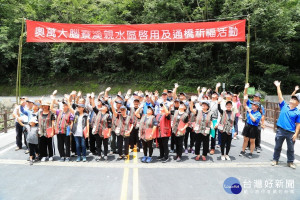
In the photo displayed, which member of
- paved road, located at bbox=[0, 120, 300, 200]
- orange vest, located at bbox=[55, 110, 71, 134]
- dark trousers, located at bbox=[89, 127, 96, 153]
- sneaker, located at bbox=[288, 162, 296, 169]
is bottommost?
paved road, located at bbox=[0, 120, 300, 200]

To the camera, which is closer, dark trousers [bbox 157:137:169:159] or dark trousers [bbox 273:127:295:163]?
dark trousers [bbox 273:127:295:163]

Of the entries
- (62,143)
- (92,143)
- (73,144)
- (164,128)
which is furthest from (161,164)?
(62,143)

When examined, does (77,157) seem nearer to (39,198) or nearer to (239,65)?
(39,198)

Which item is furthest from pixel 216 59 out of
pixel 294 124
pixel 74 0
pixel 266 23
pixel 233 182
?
pixel 233 182

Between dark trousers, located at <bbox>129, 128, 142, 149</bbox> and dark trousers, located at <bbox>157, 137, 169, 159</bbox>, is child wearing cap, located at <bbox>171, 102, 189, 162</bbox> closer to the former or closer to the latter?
dark trousers, located at <bbox>157, 137, 169, 159</bbox>

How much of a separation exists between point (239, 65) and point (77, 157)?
19.7 m

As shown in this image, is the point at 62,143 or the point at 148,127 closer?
the point at 148,127

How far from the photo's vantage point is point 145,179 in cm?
441

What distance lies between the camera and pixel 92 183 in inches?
166

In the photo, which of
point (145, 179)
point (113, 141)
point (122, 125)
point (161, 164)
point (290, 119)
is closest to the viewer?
point (145, 179)

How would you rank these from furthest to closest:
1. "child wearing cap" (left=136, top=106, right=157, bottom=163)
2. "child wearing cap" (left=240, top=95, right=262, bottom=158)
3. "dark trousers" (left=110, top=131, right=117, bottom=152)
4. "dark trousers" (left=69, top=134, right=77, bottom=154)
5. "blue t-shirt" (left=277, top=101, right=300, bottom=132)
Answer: "dark trousers" (left=110, top=131, right=117, bottom=152) < "dark trousers" (left=69, top=134, right=77, bottom=154) < "child wearing cap" (left=240, top=95, right=262, bottom=158) < "child wearing cap" (left=136, top=106, right=157, bottom=163) < "blue t-shirt" (left=277, top=101, right=300, bottom=132)

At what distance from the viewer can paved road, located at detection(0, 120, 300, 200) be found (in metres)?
3.81

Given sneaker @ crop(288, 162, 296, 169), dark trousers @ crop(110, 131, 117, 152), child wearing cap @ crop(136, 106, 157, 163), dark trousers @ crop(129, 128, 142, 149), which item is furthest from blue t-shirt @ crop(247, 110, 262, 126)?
dark trousers @ crop(110, 131, 117, 152)

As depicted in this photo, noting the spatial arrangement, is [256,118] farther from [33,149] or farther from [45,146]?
[33,149]
